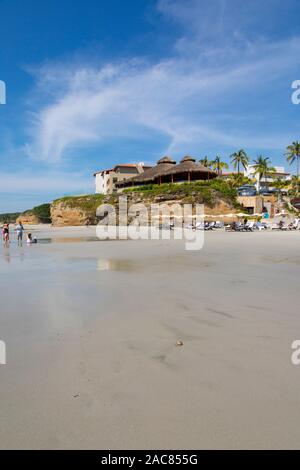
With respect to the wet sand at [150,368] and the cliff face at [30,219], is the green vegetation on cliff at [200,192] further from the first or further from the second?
the cliff face at [30,219]

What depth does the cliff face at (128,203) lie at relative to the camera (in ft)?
152

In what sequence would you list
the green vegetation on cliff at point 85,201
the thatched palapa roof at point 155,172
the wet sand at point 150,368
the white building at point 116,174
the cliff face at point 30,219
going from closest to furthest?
the wet sand at point 150,368, the thatched palapa roof at point 155,172, the green vegetation on cliff at point 85,201, the white building at point 116,174, the cliff face at point 30,219

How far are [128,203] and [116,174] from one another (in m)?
20.9

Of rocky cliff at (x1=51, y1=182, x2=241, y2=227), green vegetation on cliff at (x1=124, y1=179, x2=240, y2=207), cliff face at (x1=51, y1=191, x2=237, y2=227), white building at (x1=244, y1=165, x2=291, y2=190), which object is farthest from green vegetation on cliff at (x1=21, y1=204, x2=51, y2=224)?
white building at (x1=244, y1=165, x2=291, y2=190)

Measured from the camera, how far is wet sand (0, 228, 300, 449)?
2.47m

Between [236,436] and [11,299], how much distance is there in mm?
5466

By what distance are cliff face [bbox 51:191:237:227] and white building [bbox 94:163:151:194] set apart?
36.7 ft

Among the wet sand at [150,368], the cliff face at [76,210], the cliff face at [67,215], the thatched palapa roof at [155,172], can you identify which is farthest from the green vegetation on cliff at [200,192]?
Answer: the wet sand at [150,368]

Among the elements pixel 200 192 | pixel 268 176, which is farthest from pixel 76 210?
pixel 268 176

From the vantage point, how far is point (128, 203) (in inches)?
2039

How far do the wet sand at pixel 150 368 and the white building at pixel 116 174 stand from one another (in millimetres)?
62278

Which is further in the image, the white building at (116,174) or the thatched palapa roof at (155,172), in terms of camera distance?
the white building at (116,174)

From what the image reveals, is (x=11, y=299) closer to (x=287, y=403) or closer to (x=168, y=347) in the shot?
(x=168, y=347)

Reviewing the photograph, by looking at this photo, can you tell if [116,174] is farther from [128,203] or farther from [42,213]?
[42,213]
